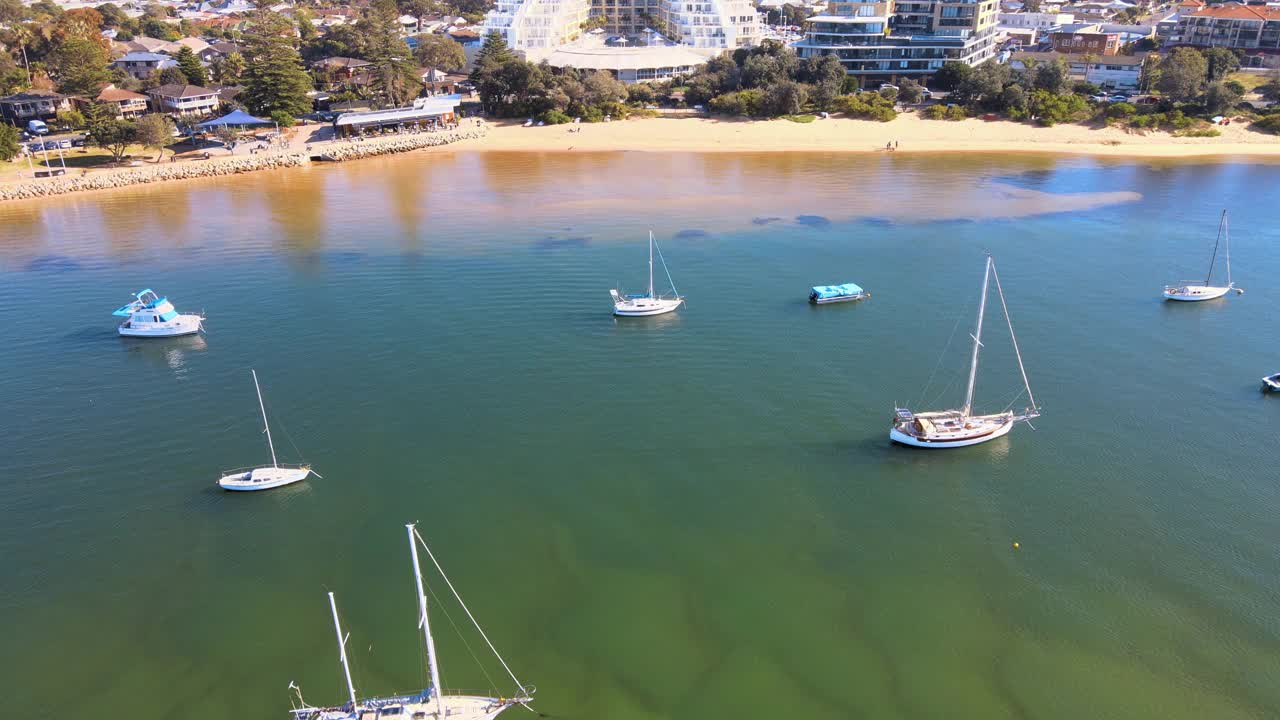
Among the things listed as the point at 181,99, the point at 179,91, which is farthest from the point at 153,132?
the point at 179,91


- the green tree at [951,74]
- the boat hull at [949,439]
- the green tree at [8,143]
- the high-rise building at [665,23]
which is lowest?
the boat hull at [949,439]

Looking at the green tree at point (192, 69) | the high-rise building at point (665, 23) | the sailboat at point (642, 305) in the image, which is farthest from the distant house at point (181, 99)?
the sailboat at point (642, 305)

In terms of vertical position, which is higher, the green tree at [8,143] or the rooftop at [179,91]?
the rooftop at [179,91]

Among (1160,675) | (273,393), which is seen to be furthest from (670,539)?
(273,393)

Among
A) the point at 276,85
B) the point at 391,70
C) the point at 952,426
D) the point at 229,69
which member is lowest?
the point at 952,426

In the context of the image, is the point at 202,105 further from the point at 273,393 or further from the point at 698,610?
the point at 698,610

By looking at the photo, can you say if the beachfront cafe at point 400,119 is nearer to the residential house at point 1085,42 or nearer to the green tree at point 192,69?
the green tree at point 192,69

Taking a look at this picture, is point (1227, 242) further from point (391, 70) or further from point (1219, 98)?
point (391, 70)

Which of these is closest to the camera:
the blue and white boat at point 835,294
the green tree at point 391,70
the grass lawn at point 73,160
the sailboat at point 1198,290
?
the blue and white boat at point 835,294
